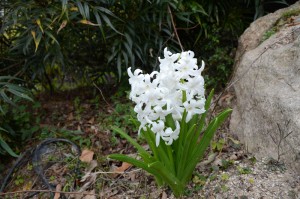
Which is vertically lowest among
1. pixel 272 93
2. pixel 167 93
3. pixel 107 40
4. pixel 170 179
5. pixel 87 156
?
pixel 87 156

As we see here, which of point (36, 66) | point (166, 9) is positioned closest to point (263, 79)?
point (166, 9)

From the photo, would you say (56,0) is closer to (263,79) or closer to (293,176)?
(263,79)

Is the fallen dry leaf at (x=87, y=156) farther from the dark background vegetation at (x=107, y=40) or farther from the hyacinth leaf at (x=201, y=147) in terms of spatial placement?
the hyacinth leaf at (x=201, y=147)

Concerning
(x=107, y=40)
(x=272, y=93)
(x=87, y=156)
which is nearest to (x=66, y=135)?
(x=87, y=156)

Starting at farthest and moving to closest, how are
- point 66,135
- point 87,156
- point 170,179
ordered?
point 66,135, point 87,156, point 170,179

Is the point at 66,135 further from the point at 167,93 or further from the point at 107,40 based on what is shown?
the point at 167,93

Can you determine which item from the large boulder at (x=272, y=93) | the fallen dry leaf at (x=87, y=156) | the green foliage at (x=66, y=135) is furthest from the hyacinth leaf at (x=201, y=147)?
the green foliage at (x=66, y=135)

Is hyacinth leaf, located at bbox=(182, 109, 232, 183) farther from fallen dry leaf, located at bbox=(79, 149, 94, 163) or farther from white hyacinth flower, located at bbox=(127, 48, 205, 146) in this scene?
fallen dry leaf, located at bbox=(79, 149, 94, 163)
